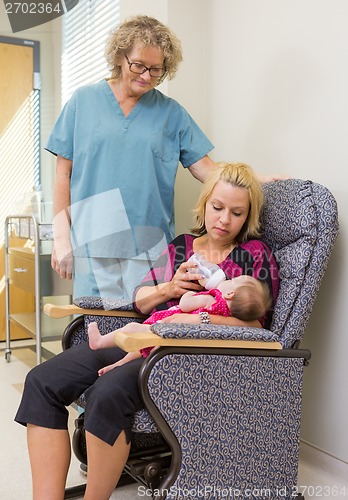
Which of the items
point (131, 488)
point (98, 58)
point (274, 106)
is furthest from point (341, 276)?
point (98, 58)

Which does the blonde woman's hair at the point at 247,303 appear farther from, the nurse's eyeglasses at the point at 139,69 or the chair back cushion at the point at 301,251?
the nurse's eyeglasses at the point at 139,69

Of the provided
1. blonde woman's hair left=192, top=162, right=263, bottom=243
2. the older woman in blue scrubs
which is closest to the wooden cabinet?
the older woman in blue scrubs

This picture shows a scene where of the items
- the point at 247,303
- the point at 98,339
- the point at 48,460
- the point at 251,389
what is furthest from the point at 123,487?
the point at 247,303

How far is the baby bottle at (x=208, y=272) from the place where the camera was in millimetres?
1661

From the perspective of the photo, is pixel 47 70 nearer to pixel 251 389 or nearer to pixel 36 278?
pixel 36 278

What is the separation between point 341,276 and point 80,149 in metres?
1.02

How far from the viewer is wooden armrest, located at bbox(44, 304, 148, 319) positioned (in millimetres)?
1756

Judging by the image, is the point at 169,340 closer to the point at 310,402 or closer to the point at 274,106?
the point at 310,402

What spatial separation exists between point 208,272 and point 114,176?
581 mm

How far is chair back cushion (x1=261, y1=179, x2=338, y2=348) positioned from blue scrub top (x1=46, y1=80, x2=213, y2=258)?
0.56 m

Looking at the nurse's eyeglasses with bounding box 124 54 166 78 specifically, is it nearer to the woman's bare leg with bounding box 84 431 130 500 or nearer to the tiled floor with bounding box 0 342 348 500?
the woman's bare leg with bounding box 84 431 130 500

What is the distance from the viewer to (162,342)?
1299 millimetres

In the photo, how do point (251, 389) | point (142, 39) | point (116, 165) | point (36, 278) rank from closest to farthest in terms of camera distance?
point (251, 389) → point (142, 39) → point (116, 165) → point (36, 278)

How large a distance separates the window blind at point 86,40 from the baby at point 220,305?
1.65m
